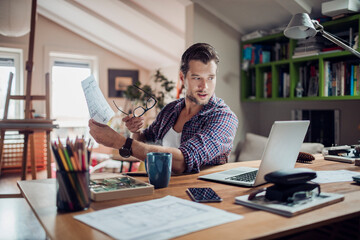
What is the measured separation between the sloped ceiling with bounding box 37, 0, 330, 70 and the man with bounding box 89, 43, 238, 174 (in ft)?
5.73

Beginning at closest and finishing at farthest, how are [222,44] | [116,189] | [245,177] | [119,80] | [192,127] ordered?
[116,189], [245,177], [192,127], [222,44], [119,80]

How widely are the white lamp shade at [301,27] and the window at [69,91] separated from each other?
17.0ft

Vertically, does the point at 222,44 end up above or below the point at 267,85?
above

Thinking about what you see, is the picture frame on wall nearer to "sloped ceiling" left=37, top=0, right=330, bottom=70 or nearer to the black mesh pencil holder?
"sloped ceiling" left=37, top=0, right=330, bottom=70

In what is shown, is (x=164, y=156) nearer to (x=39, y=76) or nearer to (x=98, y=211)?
(x=98, y=211)

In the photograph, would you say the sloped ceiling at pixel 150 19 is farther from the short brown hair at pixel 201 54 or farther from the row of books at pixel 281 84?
the short brown hair at pixel 201 54

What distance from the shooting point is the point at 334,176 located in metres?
1.28

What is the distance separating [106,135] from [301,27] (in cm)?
115

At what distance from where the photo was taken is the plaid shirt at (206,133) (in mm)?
1346

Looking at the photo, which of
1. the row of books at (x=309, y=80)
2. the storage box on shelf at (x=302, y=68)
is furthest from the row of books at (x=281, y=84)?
the row of books at (x=309, y=80)

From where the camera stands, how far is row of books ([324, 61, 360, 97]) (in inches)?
108

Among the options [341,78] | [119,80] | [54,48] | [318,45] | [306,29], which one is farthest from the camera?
[119,80]

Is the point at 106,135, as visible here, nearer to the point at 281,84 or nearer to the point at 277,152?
the point at 277,152

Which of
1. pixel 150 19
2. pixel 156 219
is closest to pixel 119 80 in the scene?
pixel 150 19
